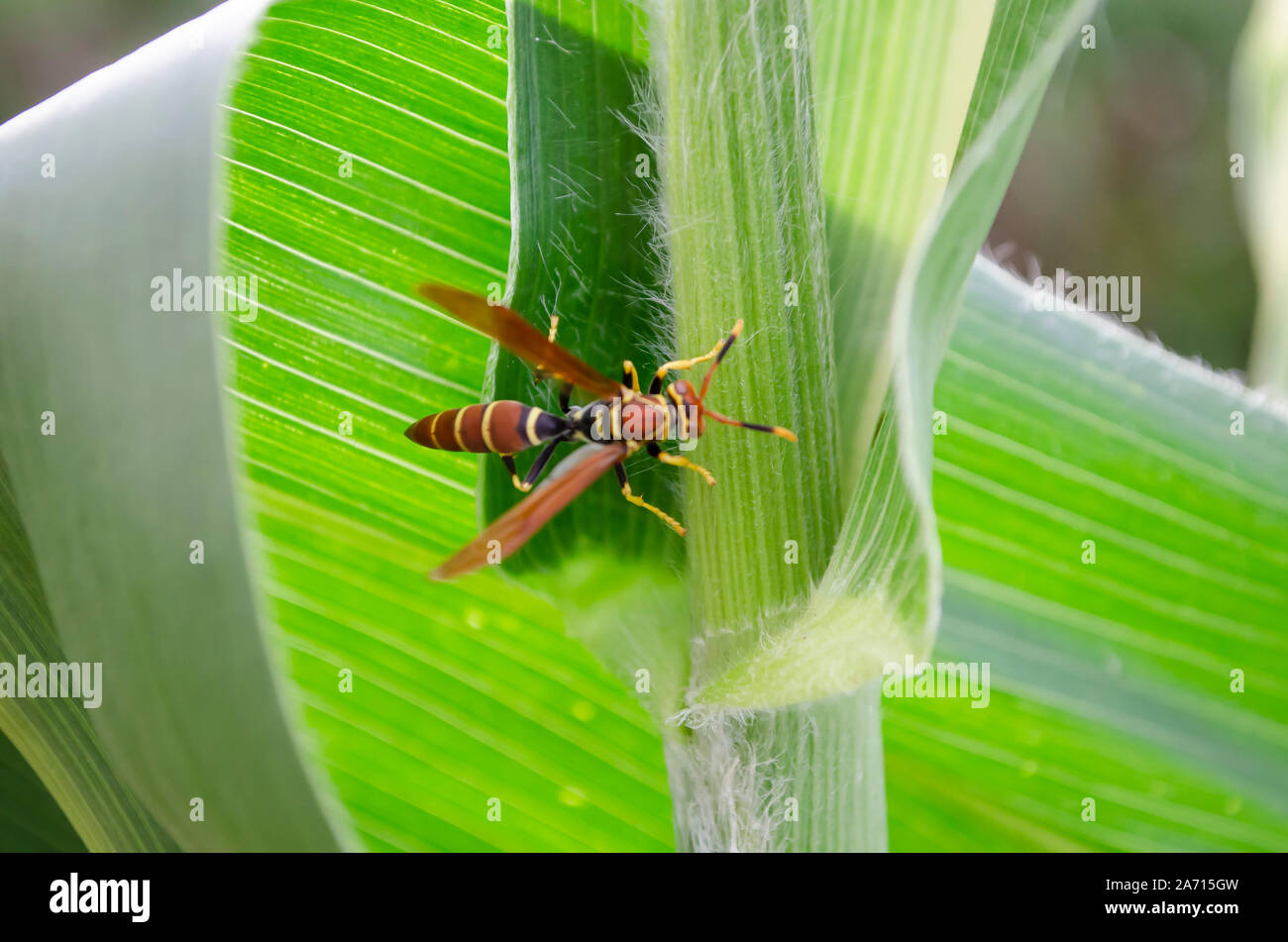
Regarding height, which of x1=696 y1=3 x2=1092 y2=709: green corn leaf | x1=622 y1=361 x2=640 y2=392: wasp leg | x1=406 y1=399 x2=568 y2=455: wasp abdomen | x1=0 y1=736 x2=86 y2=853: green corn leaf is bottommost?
x1=0 y1=736 x2=86 y2=853: green corn leaf

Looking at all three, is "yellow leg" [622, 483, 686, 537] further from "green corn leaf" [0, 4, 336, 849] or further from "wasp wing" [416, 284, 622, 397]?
"green corn leaf" [0, 4, 336, 849]

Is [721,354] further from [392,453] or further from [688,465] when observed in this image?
[392,453]

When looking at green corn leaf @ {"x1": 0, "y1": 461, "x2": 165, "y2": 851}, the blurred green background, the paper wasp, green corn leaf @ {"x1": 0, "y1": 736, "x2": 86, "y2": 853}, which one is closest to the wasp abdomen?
the paper wasp

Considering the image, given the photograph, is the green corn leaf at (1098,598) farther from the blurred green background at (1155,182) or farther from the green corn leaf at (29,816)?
the blurred green background at (1155,182)

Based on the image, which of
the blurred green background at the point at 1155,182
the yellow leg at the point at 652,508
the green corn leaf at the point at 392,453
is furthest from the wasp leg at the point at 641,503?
the blurred green background at the point at 1155,182

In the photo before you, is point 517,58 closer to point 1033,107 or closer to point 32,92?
point 1033,107

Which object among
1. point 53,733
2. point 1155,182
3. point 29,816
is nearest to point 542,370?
point 53,733

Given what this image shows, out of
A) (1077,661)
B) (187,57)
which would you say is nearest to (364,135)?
(187,57)
